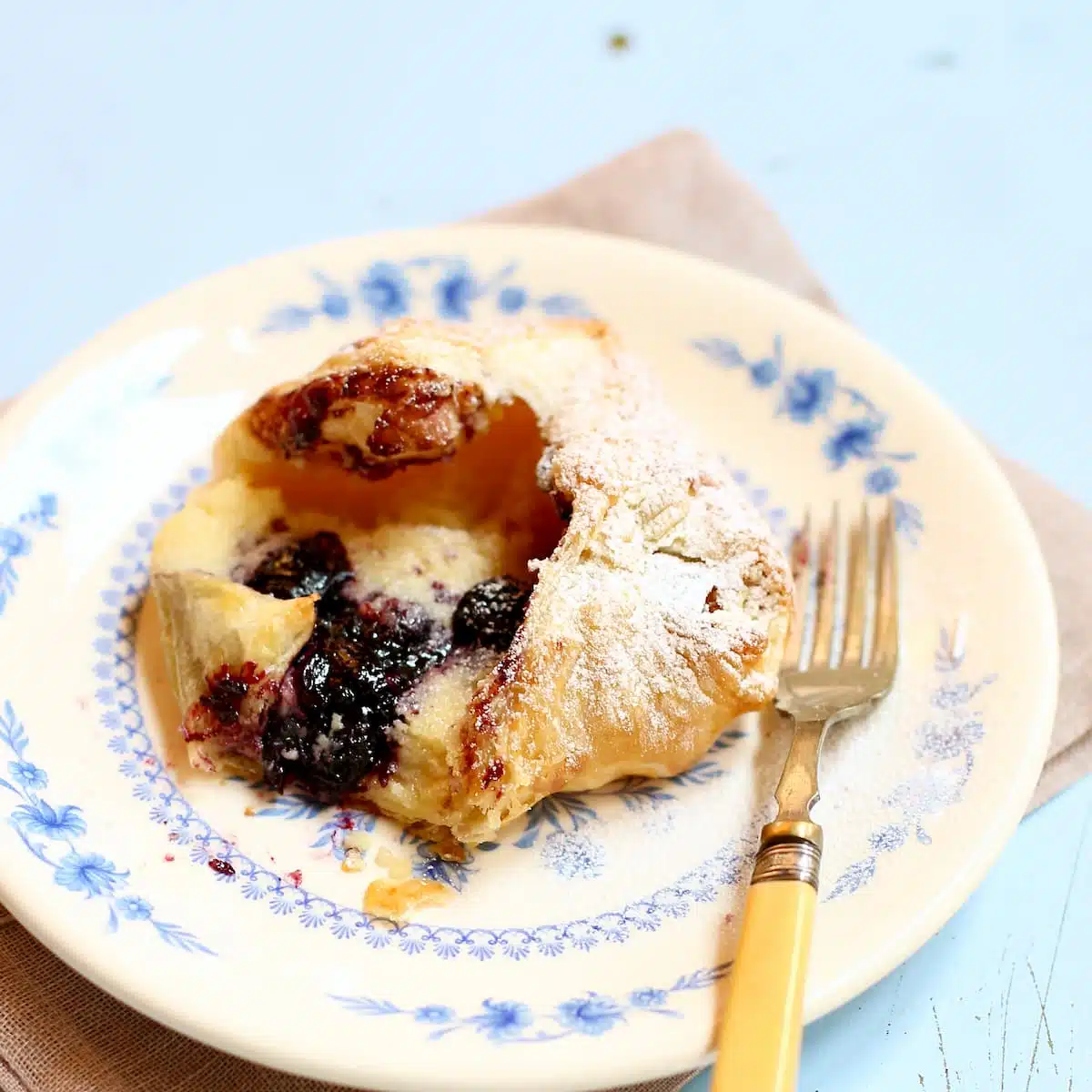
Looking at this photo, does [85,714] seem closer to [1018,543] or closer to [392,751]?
[392,751]

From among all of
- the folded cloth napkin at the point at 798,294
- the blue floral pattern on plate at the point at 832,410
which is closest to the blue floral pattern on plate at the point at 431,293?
the blue floral pattern on plate at the point at 832,410

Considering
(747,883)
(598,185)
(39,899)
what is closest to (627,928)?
(747,883)

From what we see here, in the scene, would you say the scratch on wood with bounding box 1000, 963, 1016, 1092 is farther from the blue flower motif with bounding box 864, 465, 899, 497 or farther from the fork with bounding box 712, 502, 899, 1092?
the blue flower motif with bounding box 864, 465, 899, 497

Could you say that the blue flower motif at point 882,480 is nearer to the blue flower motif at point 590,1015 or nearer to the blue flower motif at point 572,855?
the blue flower motif at point 572,855

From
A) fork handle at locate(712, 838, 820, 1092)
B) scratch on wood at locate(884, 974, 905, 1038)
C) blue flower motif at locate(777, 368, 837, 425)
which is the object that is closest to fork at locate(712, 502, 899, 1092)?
fork handle at locate(712, 838, 820, 1092)

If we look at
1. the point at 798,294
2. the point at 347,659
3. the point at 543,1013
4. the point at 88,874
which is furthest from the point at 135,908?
the point at 798,294

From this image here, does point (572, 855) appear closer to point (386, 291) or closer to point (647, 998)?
point (647, 998)
